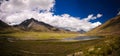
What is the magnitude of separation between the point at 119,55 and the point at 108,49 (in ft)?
7.08

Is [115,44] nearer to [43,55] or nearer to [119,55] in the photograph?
[119,55]

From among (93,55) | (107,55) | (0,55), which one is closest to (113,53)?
(107,55)

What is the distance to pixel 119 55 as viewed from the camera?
1451 centimetres

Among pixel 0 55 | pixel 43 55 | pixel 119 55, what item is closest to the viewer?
pixel 119 55

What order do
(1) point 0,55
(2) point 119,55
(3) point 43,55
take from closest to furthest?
(2) point 119,55 < (1) point 0,55 < (3) point 43,55

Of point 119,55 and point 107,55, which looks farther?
point 107,55

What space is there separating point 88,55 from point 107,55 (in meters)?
1.74

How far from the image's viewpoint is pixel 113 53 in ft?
52.0

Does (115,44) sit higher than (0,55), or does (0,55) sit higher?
(115,44)

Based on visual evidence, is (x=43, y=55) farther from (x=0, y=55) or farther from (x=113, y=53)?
(x=113, y=53)

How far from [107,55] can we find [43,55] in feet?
129

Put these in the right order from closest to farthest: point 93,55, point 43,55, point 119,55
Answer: point 119,55
point 93,55
point 43,55

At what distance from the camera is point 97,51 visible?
16.4 metres

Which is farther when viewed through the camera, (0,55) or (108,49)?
(0,55)
